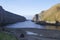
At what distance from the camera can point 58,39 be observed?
4628 centimetres

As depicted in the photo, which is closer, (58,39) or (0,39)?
(0,39)

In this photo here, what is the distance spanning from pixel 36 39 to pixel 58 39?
5319 millimetres

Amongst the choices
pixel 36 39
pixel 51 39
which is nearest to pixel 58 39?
pixel 51 39

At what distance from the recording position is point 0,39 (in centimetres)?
2725

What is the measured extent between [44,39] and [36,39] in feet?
6.50

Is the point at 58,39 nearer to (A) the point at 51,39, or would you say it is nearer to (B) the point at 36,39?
(A) the point at 51,39

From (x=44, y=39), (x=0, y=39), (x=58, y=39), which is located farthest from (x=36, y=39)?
(x=0, y=39)

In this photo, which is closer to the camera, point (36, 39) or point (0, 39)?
point (0, 39)

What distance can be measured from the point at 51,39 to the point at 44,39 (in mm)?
1721

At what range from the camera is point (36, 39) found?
46.2 m

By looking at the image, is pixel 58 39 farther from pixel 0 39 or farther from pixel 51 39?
pixel 0 39

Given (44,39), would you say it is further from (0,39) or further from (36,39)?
(0,39)

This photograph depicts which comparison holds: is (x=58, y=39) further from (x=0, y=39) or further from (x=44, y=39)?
(x=0, y=39)

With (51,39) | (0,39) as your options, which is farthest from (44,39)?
(0,39)
